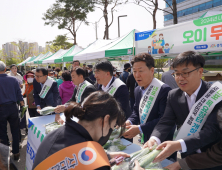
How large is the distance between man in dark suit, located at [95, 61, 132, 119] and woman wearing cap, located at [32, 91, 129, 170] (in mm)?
1365

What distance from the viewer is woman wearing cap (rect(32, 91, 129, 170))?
94cm

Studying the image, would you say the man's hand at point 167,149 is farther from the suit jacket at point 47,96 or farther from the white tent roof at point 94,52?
the white tent roof at point 94,52

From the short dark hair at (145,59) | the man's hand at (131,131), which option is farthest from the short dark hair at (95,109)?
the short dark hair at (145,59)

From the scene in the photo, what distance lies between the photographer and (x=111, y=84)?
2.69 m

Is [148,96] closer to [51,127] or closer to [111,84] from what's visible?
[111,84]

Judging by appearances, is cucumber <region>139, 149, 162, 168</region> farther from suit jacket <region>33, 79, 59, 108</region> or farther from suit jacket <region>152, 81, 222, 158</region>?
suit jacket <region>33, 79, 59, 108</region>

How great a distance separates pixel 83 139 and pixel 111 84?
5.61ft

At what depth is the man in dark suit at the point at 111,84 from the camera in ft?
8.45

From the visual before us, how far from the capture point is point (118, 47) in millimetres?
6594

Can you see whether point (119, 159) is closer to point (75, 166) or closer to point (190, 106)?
point (75, 166)

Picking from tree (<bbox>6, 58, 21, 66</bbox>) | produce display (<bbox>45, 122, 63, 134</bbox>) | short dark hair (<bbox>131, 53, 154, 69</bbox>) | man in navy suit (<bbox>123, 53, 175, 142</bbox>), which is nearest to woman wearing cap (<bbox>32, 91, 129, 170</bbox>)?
man in navy suit (<bbox>123, 53, 175, 142</bbox>)

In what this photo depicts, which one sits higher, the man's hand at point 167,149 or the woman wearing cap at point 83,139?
the woman wearing cap at point 83,139

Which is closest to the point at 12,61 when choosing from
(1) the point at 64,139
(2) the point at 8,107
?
(2) the point at 8,107

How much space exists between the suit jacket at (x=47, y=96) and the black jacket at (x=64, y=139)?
2872 millimetres
